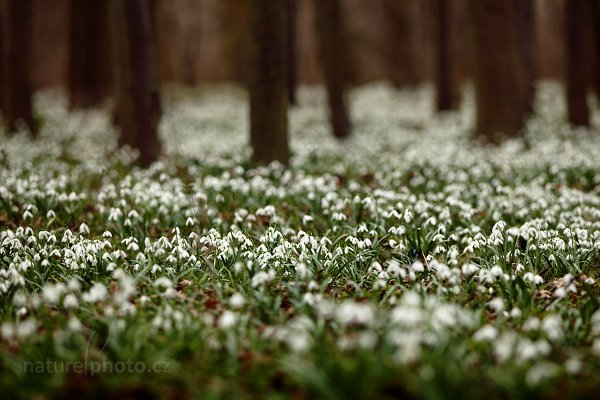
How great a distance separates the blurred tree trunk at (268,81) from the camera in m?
8.35

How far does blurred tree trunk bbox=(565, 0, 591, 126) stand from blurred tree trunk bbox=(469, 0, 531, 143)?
5.02ft

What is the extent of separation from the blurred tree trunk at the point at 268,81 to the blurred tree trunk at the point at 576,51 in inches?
267

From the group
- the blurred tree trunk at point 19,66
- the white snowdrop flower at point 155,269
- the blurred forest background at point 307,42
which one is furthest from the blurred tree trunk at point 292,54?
the white snowdrop flower at point 155,269

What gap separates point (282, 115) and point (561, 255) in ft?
16.3

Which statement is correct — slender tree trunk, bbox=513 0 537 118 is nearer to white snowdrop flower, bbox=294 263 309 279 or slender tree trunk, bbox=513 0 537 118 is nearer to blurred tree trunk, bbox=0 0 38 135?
white snowdrop flower, bbox=294 263 309 279

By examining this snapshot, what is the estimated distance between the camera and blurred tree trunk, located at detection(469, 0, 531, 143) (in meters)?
10.8

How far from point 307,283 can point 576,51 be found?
32.7 ft

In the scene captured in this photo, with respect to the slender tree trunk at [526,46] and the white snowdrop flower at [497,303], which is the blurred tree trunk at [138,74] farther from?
the slender tree trunk at [526,46]

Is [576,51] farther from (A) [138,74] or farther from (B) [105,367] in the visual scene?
(B) [105,367]

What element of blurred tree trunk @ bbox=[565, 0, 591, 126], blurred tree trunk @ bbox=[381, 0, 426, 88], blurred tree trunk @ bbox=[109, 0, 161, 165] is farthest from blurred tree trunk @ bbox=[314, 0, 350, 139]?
blurred tree trunk @ bbox=[381, 0, 426, 88]

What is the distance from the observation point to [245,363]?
11.4 feet

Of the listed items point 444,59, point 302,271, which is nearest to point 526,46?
point 444,59

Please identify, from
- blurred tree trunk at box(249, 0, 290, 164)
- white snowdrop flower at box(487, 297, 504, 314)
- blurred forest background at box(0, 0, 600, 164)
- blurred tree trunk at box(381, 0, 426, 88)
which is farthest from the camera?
blurred tree trunk at box(381, 0, 426, 88)

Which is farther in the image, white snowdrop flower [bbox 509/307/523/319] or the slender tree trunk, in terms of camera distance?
the slender tree trunk
